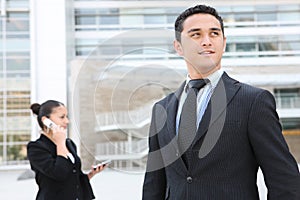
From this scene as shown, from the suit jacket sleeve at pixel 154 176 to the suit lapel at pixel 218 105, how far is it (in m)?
0.15

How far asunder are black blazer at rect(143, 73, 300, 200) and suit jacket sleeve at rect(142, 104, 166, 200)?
0.09 m

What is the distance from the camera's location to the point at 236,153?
0.85 metres

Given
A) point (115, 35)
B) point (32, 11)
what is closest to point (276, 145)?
point (115, 35)

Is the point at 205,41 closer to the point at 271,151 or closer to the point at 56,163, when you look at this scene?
the point at 271,151

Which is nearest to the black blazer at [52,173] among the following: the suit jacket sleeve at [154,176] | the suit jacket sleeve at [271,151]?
the suit jacket sleeve at [154,176]

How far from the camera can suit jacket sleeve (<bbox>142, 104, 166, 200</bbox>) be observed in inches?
38.8

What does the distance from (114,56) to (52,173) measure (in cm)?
295

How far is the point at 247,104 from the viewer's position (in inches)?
33.1

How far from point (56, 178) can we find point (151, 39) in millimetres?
2964

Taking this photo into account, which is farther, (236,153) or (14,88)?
(14,88)

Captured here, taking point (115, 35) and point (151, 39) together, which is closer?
point (151, 39)

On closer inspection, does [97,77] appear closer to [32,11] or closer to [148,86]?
[148,86]

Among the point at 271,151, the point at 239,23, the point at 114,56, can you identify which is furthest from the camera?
the point at 239,23

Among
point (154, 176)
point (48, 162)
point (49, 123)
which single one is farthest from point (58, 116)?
point (154, 176)
